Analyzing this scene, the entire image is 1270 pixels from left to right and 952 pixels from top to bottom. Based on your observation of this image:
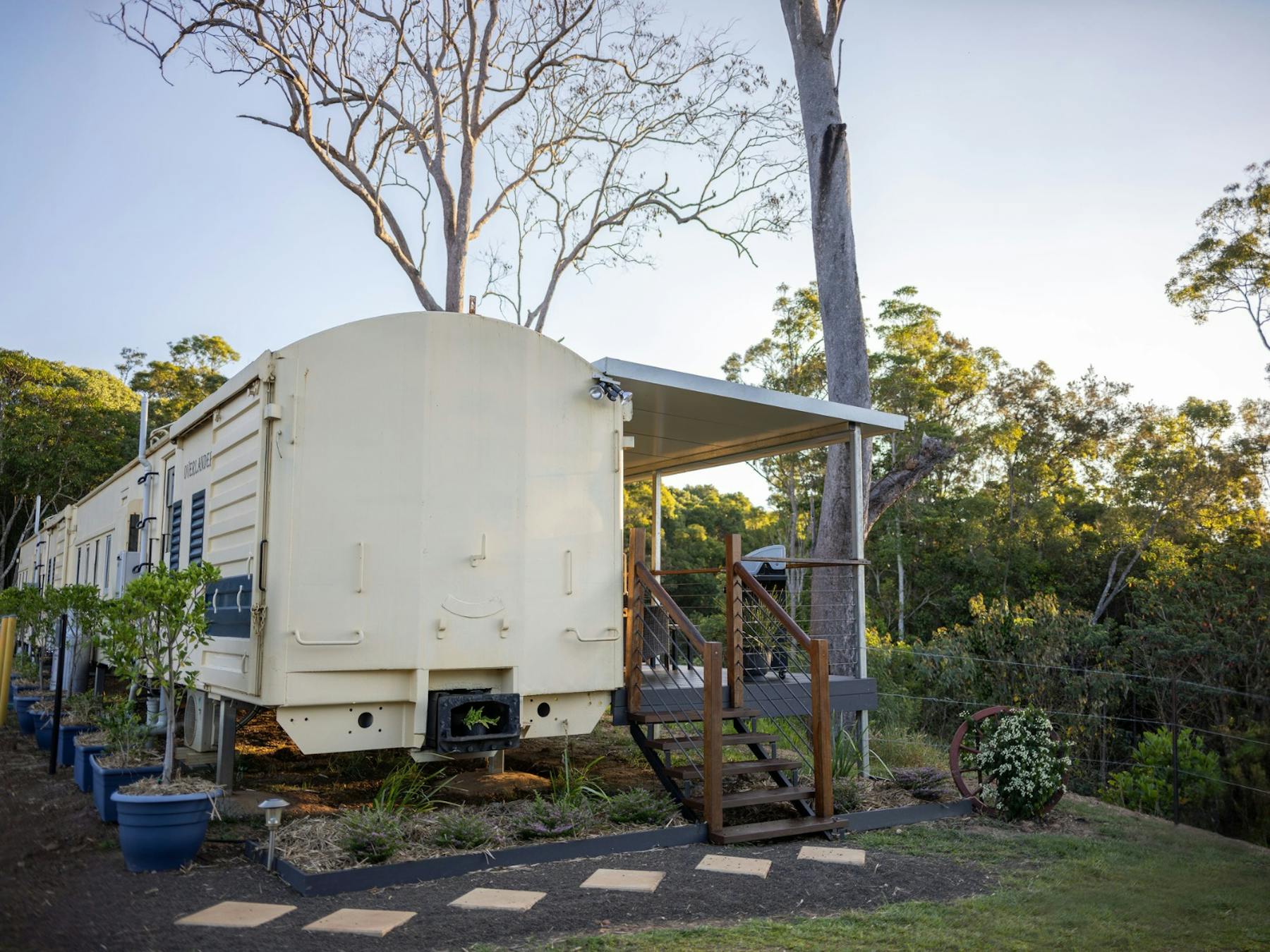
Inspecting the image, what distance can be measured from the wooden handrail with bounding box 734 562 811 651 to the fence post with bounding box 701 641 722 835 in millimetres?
607

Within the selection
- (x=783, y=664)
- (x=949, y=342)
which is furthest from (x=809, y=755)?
(x=949, y=342)

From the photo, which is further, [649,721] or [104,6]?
[104,6]

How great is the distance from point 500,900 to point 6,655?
863 centimetres

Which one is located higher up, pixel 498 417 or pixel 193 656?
pixel 498 417

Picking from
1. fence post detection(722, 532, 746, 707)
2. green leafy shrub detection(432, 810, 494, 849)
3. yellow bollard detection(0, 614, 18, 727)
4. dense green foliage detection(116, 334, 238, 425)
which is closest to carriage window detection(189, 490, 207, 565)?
green leafy shrub detection(432, 810, 494, 849)

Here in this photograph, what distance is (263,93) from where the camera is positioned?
46.0ft

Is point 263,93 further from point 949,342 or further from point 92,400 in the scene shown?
point 949,342

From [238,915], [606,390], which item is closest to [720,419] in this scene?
[606,390]

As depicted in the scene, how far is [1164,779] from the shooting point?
1156cm

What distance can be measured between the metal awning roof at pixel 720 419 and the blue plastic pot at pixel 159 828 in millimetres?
3417

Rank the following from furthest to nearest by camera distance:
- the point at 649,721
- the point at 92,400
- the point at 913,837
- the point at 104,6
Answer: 1. the point at 92,400
2. the point at 104,6
3. the point at 649,721
4. the point at 913,837

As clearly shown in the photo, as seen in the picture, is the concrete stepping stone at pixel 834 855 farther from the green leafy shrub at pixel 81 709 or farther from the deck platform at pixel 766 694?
the green leafy shrub at pixel 81 709

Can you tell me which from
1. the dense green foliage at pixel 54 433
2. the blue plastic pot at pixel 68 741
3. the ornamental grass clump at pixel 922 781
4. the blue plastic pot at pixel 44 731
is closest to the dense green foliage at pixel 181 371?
the dense green foliage at pixel 54 433

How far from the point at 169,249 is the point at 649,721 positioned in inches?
480
